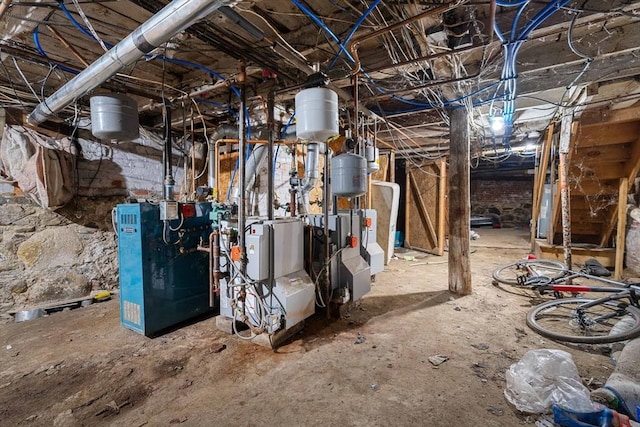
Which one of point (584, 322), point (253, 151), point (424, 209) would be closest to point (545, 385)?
point (584, 322)

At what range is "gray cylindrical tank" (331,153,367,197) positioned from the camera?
7.52 ft

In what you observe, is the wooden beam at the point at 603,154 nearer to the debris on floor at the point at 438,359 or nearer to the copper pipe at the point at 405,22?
the copper pipe at the point at 405,22

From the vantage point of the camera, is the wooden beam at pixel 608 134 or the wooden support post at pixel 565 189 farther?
the wooden beam at pixel 608 134

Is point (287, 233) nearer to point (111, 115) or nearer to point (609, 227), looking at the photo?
point (111, 115)

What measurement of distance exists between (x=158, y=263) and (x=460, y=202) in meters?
3.06

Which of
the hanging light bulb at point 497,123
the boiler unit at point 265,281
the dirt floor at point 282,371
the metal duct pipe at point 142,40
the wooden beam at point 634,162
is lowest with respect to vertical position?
the dirt floor at point 282,371

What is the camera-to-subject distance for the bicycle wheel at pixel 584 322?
6.59 feet

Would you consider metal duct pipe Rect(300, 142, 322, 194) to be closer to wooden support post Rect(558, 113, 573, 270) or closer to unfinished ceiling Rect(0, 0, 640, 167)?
unfinished ceiling Rect(0, 0, 640, 167)

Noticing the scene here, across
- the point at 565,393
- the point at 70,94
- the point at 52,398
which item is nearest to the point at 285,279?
the point at 52,398

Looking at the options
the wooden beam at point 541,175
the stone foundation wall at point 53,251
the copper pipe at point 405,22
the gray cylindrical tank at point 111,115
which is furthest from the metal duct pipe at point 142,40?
the wooden beam at point 541,175

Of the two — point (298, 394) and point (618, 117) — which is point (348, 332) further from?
point (618, 117)

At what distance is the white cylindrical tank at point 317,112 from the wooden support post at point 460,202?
1915 mm

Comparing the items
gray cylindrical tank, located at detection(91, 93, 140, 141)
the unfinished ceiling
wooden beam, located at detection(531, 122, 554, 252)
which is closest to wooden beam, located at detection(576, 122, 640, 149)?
the unfinished ceiling

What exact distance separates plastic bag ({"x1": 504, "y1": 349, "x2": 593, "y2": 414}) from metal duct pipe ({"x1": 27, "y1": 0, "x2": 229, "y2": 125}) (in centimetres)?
234
